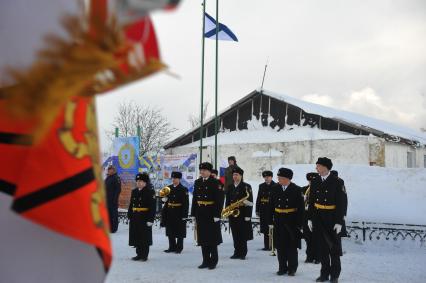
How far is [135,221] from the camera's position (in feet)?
34.6

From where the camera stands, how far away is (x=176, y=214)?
11.8 meters

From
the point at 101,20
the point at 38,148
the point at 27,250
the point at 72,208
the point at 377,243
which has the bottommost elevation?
the point at 377,243

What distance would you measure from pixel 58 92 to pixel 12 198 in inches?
17.7

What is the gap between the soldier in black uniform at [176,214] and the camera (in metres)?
11.6

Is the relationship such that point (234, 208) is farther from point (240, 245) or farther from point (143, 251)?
point (143, 251)

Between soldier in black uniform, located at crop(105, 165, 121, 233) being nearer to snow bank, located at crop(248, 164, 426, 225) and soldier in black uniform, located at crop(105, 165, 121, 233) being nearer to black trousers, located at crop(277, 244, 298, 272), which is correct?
snow bank, located at crop(248, 164, 426, 225)

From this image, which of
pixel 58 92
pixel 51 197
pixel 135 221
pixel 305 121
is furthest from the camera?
pixel 305 121

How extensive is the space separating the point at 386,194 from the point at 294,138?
9603 millimetres

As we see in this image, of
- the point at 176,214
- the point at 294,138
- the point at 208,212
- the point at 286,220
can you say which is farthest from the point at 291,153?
the point at 286,220

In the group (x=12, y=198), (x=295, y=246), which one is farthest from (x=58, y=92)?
(x=295, y=246)

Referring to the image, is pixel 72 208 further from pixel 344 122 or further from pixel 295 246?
pixel 344 122

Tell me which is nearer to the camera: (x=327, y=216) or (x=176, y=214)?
(x=327, y=216)

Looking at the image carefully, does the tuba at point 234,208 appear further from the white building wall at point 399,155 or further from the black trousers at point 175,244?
the white building wall at point 399,155

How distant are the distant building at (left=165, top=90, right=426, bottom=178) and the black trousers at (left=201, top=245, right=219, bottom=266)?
12.6 metres
